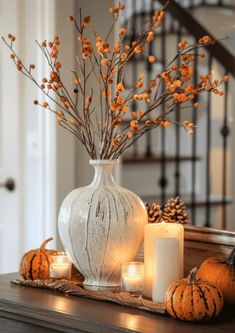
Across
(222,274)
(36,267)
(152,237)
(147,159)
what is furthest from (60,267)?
(147,159)

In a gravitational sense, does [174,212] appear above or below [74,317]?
above

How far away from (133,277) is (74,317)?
23cm

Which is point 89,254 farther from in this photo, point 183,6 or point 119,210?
point 183,6

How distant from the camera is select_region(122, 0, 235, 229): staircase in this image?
280 centimetres

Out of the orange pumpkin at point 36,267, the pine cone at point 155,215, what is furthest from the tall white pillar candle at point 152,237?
the orange pumpkin at point 36,267

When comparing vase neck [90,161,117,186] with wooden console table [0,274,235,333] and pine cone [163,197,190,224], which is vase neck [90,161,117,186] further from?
wooden console table [0,274,235,333]

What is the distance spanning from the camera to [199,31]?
9.84 ft

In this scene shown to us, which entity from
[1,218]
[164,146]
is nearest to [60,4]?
[1,218]

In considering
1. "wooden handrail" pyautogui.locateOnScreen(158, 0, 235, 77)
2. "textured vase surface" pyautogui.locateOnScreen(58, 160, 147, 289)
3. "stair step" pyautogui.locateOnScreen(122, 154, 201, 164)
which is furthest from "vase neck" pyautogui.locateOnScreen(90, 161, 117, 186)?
"stair step" pyautogui.locateOnScreen(122, 154, 201, 164)

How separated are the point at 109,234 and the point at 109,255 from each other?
0.06m

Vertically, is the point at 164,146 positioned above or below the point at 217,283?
above

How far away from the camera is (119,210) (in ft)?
5.92

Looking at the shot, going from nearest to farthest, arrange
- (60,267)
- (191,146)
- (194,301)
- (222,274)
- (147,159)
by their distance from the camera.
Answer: (194,301), (222,274), (60,267), (191,146), (147,159)

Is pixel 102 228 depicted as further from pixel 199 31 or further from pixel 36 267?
pixel 199 31
